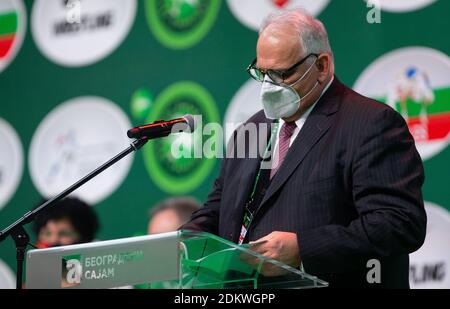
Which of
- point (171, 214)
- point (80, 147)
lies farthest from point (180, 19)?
point (171, 214)

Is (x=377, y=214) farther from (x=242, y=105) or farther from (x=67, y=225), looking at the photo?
(x=67, y=225)

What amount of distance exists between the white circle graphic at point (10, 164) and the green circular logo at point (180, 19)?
1.33 meters

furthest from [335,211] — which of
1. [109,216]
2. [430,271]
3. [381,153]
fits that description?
[109,216]

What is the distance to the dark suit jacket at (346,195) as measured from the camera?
98.8 inches

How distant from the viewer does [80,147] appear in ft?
17.6

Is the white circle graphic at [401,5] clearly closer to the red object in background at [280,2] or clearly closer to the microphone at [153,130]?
the red object in background at [280,2]

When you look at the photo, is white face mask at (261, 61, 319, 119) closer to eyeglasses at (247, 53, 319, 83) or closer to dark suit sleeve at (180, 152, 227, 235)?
eyeglasses at (247, 53, 319, 83)

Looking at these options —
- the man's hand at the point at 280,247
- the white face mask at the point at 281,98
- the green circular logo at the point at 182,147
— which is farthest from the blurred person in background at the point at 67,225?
the man's hand at the point at 280,247

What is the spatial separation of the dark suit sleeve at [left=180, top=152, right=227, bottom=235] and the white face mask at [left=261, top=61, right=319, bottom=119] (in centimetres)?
37

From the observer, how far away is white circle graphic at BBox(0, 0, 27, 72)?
573 cm

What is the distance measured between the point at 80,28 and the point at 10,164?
1065mm
